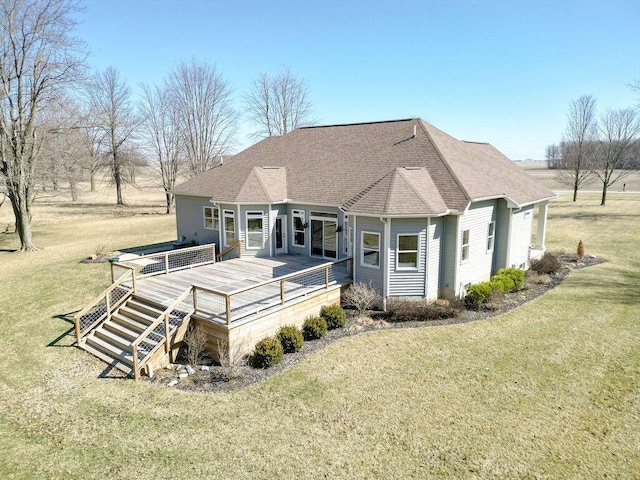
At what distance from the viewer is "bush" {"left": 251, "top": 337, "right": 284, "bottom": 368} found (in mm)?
11000

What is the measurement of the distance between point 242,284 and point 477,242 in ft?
29.8

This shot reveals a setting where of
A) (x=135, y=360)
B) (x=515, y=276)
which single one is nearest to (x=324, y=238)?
(x=515, y=276)

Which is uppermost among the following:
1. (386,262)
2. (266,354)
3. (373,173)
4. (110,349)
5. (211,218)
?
(373,173)

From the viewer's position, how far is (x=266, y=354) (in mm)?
10969

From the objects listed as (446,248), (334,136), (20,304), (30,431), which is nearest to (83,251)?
(20,304)

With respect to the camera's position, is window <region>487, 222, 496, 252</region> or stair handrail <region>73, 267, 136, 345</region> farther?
window <region>487, 222, 496, 252</region>

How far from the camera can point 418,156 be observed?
1745cm

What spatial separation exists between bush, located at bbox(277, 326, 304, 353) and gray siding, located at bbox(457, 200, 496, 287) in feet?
22.1

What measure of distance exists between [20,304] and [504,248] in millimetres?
19252

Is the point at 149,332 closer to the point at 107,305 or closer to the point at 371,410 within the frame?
the point at 107,305

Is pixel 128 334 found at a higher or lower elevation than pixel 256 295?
lower

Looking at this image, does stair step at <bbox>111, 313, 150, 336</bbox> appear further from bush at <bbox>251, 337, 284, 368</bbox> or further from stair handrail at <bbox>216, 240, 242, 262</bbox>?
stair handrail at <bbox>216, 240, 242, 262</bbox>

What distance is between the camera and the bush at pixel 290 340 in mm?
11824

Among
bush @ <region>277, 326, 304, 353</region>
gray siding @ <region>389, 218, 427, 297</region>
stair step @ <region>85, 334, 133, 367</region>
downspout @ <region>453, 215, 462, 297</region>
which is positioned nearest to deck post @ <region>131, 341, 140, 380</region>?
stair step @ <region>85, 334, 133, 367</region>
